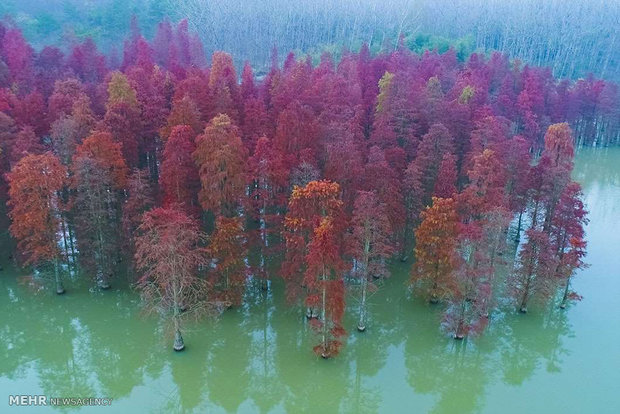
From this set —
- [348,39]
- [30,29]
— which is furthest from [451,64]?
[30,29]

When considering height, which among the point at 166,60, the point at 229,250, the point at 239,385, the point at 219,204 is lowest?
the point at 239,385

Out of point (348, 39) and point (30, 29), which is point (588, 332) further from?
point (30, 29)

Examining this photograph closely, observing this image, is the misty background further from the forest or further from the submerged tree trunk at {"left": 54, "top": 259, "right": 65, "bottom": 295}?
the submerged tree trunk at {"left": 54, "top": 259, "right": 65, "bottom": 295}

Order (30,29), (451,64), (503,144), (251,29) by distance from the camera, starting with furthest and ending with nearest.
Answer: (251,29)
(30,29)
(451,64)
(503,144)

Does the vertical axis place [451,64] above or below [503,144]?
above

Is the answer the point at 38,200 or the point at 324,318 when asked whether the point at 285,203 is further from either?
the point at 38,200

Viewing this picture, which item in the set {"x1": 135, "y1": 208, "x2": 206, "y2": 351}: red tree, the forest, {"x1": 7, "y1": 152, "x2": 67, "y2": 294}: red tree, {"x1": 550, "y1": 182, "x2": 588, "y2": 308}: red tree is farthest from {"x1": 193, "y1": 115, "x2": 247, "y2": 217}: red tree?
{"x1": 550, "y1": 182, "x2": 588, "y2": 308}: red tree

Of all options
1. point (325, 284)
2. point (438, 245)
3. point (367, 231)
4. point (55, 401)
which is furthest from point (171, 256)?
point (438, 245)

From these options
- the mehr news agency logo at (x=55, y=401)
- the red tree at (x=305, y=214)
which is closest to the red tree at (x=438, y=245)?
the red tree at (x=305, y=214)
